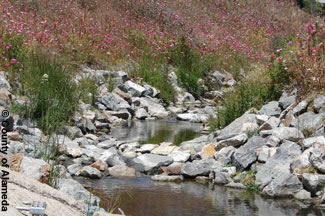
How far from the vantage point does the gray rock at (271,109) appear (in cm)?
1021

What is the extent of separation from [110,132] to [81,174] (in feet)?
12.6

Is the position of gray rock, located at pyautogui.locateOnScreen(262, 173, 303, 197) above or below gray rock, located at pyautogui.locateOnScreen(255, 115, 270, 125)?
below

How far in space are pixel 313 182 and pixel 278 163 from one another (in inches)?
32.7

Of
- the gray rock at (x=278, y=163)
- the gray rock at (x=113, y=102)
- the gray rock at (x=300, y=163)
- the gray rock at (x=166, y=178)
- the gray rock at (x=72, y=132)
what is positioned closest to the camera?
the gray rock at (x=300, y=163)

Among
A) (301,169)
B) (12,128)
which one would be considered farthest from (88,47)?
(301,169)

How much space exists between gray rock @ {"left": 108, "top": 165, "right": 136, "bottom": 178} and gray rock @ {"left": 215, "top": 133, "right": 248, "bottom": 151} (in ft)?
5.67

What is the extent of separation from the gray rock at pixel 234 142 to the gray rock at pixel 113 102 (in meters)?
4.84

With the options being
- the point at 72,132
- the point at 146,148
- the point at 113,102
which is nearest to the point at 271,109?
the point at 146,148

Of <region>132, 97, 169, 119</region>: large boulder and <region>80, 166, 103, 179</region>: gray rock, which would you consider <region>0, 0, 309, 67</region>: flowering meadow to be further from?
<region>80, 166, 103, 179</region>: gray rock

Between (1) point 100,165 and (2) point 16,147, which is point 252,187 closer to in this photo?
(1) point 100,165

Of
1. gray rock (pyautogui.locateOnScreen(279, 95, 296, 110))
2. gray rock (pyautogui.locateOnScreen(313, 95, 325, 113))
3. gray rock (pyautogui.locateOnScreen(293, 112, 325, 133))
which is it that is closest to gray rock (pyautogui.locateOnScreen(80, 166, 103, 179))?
gray rock (pyautogui.locateOnScreen(293, 112, 325, 133))

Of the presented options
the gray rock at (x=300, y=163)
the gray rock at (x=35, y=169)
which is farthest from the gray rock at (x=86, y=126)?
the gray rock at (x=35, y=169)

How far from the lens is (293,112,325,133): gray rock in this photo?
29.4 feet

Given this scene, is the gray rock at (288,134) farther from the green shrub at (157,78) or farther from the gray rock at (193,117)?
the green shrub at (157,78)
